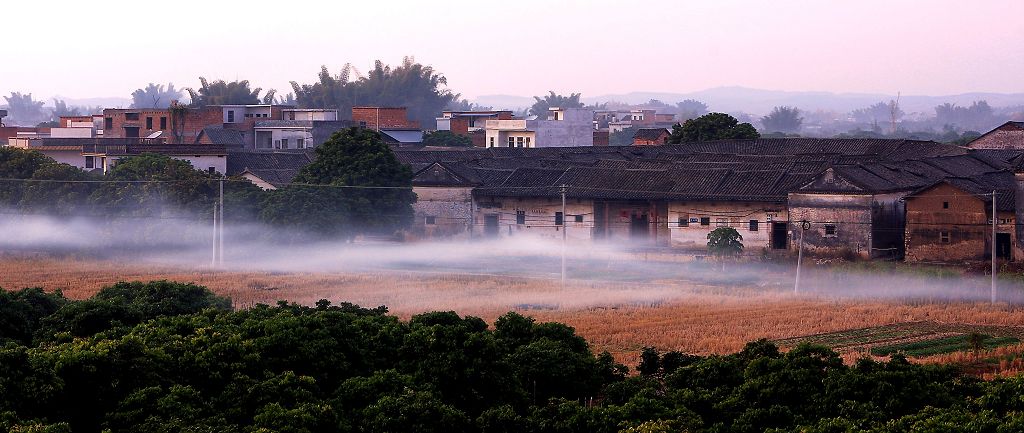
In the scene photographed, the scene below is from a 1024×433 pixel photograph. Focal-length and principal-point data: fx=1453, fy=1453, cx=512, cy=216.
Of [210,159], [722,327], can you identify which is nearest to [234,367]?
[722,327]

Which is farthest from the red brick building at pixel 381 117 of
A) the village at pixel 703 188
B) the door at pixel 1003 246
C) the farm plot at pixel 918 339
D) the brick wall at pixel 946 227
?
the farm plot at pixel 918 339

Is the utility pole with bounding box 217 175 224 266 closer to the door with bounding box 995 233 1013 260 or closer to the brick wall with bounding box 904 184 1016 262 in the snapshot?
the brick wall with bounding box 904 184 1016 262

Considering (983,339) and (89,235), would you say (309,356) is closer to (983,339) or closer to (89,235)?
(983,339)

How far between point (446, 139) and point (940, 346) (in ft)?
189

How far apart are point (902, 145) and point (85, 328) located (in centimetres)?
4710

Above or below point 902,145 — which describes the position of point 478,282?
below

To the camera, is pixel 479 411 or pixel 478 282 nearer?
pixel 479 411

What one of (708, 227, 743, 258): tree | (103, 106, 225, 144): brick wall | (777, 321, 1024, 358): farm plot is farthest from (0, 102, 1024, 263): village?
(777, 321, 1024, 358): farm plot

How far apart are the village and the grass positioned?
10040 millimetres

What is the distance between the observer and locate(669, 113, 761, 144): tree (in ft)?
237

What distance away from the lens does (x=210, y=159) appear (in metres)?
57.7

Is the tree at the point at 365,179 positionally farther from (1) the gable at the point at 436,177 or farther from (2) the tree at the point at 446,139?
(2) the tree at the point at 446,139

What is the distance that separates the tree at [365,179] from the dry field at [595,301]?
25.3ft

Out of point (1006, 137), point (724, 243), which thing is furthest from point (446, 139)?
point (724, 243)
